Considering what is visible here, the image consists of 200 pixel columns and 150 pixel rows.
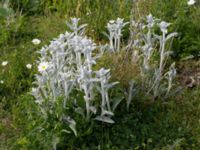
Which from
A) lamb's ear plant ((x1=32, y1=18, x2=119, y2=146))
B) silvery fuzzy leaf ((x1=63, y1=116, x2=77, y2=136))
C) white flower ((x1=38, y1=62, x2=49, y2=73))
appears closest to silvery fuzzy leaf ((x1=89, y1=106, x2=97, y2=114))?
lamb's ear plant ((x1=32, y1=18, x2=119, y2=146))

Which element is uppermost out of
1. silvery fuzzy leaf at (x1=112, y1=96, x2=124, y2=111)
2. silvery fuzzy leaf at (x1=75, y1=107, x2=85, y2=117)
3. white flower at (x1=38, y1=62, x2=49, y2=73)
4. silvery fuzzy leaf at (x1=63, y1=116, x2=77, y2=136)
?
white flower at (x1=38, y1=62, x2=49, y2=73)

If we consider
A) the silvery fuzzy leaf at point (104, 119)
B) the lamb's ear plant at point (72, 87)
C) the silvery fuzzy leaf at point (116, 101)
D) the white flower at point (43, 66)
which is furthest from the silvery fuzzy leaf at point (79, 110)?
the white flower at point (43, 66)

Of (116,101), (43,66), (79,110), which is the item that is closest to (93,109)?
(79,110)

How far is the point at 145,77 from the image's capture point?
3932 millimetres

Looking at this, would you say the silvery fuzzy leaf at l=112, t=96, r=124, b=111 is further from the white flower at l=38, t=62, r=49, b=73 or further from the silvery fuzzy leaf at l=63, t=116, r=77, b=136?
the white flower at l=38, t=62, r=49, b=73

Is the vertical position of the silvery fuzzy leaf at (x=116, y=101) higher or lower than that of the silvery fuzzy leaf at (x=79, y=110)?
higher

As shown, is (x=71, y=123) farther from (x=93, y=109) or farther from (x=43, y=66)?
(x=43, y=66)

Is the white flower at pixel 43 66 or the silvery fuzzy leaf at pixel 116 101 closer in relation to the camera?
the white flower at pixel 43 66

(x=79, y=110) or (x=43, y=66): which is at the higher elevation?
(x=43, y=66)

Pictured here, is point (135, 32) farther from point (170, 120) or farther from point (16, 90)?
point (16, 90)

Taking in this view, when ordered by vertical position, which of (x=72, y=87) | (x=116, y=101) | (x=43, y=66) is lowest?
(x=116, y=101)

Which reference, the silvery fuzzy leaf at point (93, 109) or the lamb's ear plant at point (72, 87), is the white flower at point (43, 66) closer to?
the lamb's ear plant at point (72, 87)

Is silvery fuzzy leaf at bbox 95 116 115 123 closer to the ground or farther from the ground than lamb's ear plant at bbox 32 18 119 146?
closer to the ground

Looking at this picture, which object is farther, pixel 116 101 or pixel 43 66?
pixel 116 101
